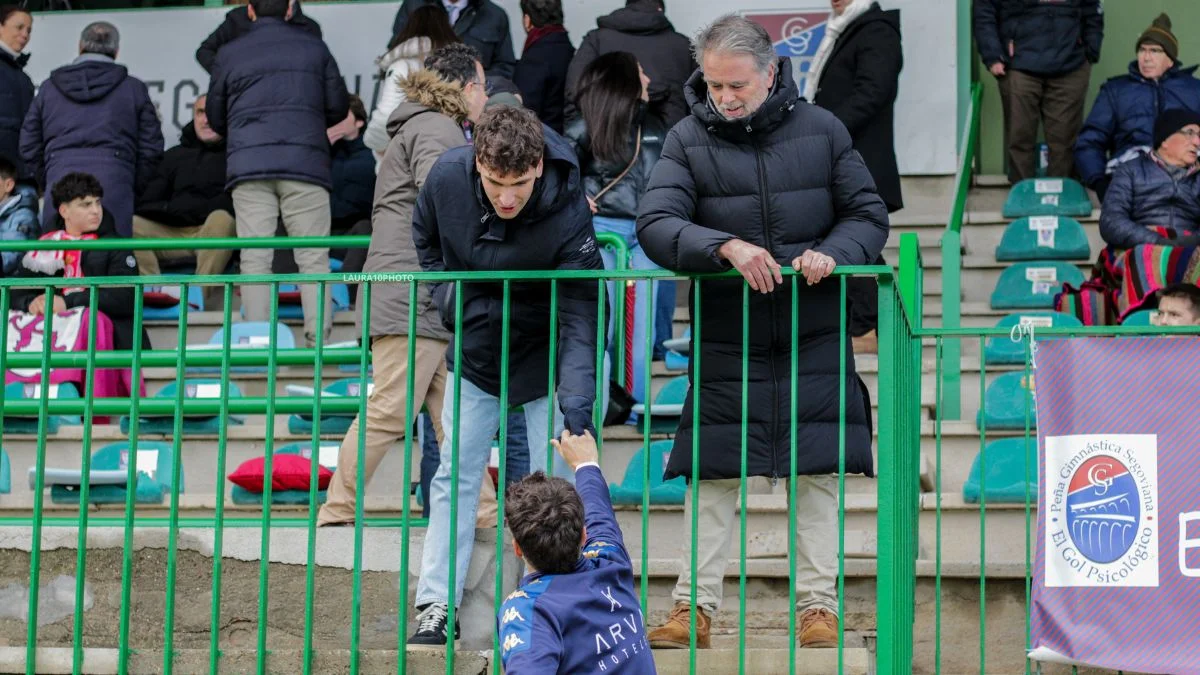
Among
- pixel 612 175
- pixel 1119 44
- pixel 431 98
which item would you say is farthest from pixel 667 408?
pixel 1119 44

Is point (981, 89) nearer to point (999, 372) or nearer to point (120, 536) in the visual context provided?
point (999, 372)

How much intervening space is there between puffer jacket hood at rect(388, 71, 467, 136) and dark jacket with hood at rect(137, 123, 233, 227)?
14.2 ft

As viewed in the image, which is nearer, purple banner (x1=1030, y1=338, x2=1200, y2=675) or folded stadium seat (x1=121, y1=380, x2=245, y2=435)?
purple banner (x1=1030, y1=338, x2=1200, y2=675)

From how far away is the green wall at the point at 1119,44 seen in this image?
12.6 metres

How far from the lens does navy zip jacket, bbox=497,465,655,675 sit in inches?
172

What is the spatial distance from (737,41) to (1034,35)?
6371 millimetres

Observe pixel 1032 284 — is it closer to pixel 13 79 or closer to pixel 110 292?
pixel 110 292

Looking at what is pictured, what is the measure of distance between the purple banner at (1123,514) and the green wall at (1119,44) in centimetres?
684

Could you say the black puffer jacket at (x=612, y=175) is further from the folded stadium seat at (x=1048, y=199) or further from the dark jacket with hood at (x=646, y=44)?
the folded stadium seat at (x=1048, y=199)

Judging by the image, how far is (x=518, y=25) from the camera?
1179 centimetres

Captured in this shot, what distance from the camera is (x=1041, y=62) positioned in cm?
1119

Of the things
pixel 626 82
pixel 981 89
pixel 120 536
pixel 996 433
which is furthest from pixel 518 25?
pixel 120 536

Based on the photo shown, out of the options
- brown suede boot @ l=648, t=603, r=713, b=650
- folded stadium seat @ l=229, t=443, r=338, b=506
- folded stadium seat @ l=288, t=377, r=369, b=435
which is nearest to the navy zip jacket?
brown suede boot @ l=648, t=603, r=713, b=650

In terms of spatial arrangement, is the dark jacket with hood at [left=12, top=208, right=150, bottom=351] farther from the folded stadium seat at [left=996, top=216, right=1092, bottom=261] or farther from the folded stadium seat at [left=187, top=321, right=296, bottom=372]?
the folded stadium seat at [left=996, top=216, right=1092, bottom=261]
